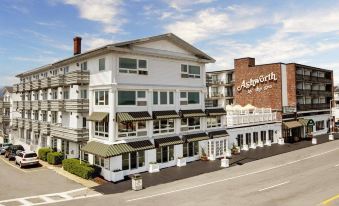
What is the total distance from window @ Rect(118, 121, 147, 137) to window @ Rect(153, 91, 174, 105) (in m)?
2.99

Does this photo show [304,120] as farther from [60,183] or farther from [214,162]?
[60,183]

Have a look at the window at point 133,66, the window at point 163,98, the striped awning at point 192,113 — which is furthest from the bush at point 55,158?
the striped awning at point 192,113

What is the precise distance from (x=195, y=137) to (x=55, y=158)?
17220 millimetres

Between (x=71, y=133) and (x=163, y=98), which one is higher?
(x=163, y=98)

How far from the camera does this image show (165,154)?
32.2m

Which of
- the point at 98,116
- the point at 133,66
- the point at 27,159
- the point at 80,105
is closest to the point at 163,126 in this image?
the point at 98,116

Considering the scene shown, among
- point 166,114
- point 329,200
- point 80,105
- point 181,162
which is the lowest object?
point 329,200

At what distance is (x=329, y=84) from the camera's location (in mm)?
64812

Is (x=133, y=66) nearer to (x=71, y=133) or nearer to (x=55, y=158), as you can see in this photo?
(x=71, y=133)

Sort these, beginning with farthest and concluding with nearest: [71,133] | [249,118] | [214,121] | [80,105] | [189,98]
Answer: [249,118]
[214,121]
[189,98]
[71,133]
[80,105]

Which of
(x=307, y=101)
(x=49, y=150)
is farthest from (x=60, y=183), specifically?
(x=307, y=101)

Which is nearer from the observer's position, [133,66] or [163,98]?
[133,66]

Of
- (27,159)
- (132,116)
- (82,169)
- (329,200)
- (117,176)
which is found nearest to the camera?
(329,200)

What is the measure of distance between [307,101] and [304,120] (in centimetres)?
627
